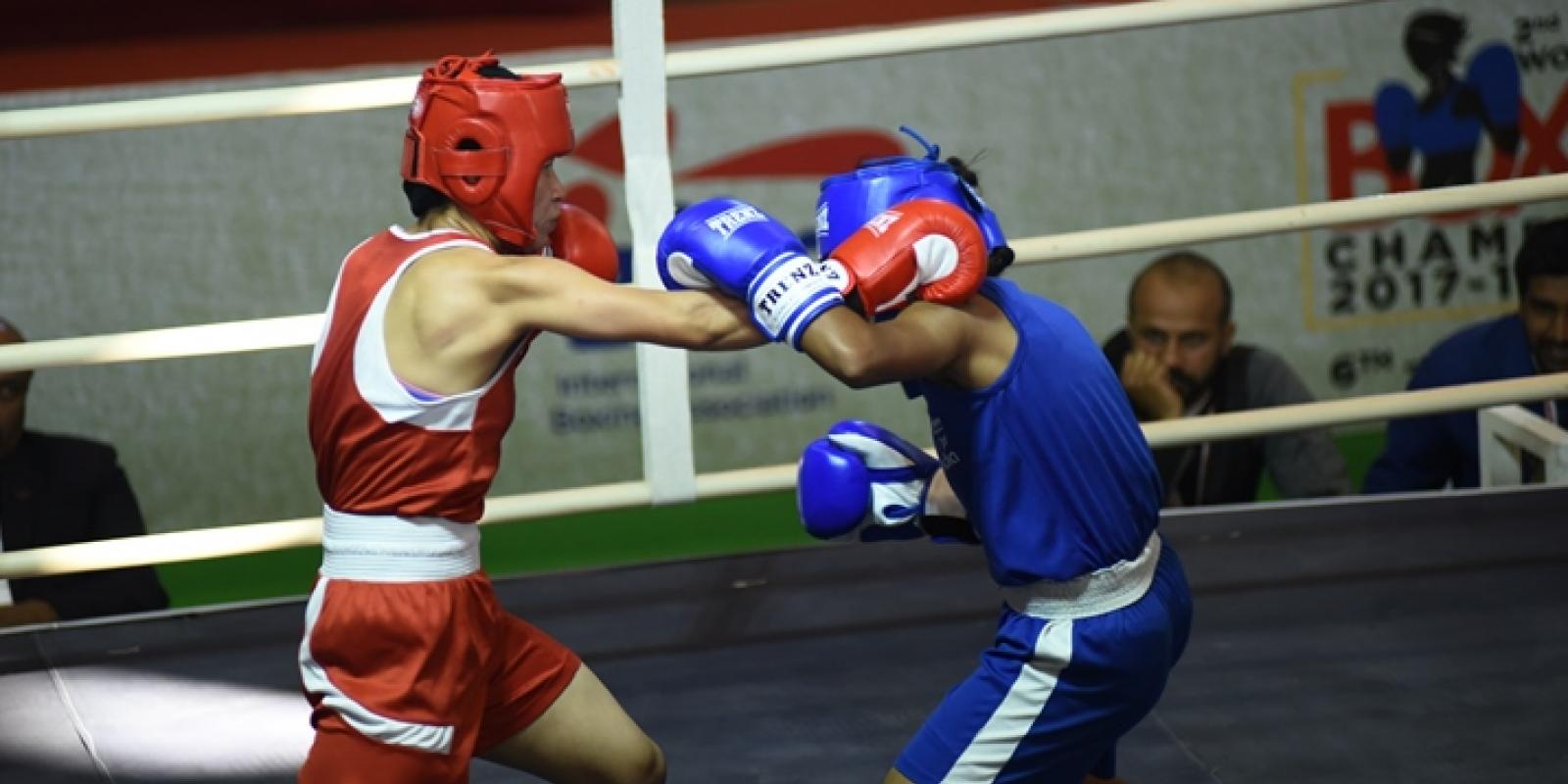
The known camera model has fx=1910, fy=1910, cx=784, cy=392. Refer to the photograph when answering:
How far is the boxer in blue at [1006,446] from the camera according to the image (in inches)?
70.5

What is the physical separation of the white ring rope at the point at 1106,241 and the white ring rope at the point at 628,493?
0.89ft

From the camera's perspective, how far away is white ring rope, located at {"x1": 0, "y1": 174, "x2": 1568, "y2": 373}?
2.72 metres

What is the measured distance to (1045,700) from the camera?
6.08 feet

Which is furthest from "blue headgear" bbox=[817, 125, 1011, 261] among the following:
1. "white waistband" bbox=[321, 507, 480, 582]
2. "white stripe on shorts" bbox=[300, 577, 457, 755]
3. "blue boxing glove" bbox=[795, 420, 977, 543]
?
"white stripe on shorts" bbox=[300, 577, 457, 755]

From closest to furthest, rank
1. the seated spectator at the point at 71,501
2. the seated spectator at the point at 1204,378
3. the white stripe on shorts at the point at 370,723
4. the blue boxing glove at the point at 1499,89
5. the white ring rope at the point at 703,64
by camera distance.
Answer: the white stripe on shorts at the point at 370,723 < the white ring rope at the point at 703,64 < the seated spectator at the point at 71,501 < the seated spectator at the point at 1204,378 < the blue boxing glove at the point at 1499,89

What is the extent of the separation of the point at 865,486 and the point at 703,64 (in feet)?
3.43

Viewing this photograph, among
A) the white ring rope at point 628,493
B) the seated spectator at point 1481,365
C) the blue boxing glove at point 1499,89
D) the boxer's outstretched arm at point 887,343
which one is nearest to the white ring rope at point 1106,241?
the white ring rope at point 628,493

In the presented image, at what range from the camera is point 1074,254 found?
9.43 feet

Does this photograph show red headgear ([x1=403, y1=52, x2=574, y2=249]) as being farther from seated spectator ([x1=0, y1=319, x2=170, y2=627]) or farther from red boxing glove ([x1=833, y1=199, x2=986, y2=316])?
seated spectator ([x1=0, y1=319, x2=170, y2=627])

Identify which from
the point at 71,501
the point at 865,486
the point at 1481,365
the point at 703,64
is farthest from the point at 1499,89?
the point at 71,501

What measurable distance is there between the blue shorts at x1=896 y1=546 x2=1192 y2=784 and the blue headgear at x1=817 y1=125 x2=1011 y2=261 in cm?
39

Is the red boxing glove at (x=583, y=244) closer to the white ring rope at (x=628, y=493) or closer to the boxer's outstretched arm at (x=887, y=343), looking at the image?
the boxer's outstretched arm at (x=887, y=343)

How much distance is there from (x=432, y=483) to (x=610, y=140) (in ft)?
8.98

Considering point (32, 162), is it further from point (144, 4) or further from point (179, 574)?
point (179, 574)
